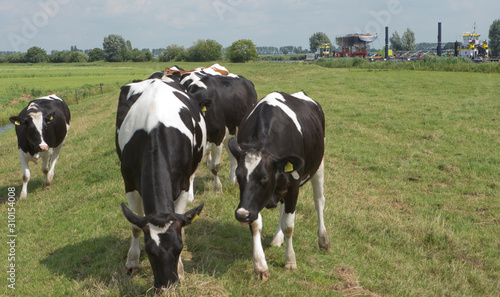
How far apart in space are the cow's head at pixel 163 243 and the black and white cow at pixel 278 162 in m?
0.64

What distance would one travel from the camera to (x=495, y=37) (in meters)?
80.8

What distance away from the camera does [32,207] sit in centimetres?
808

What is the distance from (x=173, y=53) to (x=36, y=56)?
33.8 metres

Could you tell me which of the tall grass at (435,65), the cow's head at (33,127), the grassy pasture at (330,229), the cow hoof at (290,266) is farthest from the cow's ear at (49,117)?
the tall grass at (435,65)

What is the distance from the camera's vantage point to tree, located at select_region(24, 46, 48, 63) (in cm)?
10343

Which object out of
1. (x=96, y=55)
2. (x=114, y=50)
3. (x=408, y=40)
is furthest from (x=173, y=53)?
(x=408, y=40)

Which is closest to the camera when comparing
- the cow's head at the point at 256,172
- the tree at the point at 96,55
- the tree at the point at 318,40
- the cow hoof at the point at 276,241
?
the cow's head at the point at 256,172

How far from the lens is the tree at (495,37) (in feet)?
261

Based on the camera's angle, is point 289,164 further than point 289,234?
No

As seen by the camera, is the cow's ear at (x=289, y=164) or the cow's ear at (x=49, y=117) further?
the cow's ear at (x=49, y=117)

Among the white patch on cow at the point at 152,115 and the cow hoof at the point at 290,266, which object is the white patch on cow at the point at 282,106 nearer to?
the white patch on cow at the point at 152,115

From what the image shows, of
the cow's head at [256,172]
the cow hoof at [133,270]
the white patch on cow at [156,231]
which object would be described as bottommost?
the cow hoof at [133,270]

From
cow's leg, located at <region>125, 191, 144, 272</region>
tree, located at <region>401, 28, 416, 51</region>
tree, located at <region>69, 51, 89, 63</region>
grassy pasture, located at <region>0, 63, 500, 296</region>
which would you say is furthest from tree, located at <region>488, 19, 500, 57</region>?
tree, located at <region>69, 51, 89, 63</region>

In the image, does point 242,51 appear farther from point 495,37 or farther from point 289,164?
point 289,164
